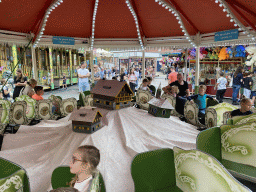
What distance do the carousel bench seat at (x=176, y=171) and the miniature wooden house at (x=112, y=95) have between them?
1165 millimetres

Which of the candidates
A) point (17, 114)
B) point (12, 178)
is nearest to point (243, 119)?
point (12, 178)

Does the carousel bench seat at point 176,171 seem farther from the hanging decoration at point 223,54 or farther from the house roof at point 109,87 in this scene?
the hanging decoration at point 223,54

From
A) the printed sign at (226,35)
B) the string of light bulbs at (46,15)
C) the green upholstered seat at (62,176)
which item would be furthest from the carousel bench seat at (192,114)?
the string of light bulbs at (46,15)

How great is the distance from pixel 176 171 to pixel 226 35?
14.8 ft

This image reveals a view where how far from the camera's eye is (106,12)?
5.45 metres

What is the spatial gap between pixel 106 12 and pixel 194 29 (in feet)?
8.53

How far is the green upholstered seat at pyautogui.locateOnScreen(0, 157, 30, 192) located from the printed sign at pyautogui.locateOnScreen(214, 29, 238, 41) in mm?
5249

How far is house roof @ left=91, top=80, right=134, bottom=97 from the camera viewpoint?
108 inches

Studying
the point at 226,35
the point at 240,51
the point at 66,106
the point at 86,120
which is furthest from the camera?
the point at 240,51

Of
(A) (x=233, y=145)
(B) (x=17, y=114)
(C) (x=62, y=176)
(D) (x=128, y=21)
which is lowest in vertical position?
(C) (x=62, y=176)

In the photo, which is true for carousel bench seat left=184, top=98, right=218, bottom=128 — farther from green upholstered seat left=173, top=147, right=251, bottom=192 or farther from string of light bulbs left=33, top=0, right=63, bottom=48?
string of light bulbs left=33, top=0, right=63, bottom=48

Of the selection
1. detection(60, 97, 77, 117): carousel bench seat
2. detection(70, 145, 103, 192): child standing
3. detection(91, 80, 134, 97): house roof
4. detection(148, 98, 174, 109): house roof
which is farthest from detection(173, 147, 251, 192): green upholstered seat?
detection(60, 97, 77, 117): carousel bench seat

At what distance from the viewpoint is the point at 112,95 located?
269 cm

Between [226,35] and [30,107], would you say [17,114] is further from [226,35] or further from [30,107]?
[226,35]
